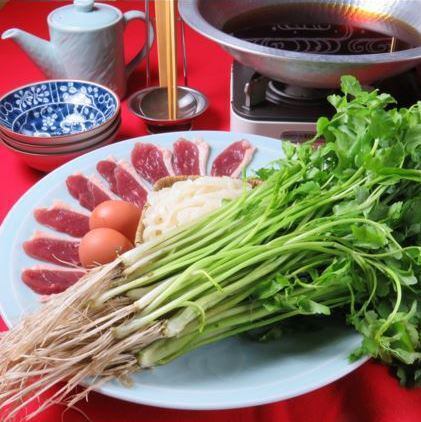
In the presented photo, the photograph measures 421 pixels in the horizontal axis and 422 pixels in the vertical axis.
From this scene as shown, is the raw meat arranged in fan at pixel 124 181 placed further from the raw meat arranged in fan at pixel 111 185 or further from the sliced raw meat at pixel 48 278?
the sliced raw meat at pixel 48 278

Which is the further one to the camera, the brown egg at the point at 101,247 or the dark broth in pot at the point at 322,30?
the dark broth in pot at the point at 322,30

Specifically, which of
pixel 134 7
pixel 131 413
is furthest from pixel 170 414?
pixel 134 7

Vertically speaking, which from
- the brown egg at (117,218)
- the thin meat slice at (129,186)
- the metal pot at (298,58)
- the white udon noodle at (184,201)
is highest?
the metal pot at (298,58)

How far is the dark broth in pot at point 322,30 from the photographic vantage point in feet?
4.34

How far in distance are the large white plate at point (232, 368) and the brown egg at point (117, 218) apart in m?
0.16

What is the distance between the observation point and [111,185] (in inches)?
48.3

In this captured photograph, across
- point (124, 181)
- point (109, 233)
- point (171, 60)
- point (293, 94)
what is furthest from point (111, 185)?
point (293, 94)

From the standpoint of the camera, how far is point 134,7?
2197 millimetres

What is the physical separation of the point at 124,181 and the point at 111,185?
0.03 metres

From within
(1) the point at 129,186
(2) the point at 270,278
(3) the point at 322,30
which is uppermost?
(3) the point at 322,30

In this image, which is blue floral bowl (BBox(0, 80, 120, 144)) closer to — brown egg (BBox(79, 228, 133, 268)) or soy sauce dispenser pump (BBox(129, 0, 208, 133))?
soy sauce dispenser pump (BBox(129, 0, 208, 133))

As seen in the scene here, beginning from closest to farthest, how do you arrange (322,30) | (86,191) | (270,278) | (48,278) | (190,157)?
1. (270,278)
2. (48,278)
3. (86,191)
4. (190,157)
5. (322,30)

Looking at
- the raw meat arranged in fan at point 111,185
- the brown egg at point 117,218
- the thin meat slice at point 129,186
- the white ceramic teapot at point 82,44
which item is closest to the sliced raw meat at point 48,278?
the raw meat arranged in fan at point 111,185

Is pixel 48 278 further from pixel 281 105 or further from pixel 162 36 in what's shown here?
pixel 162 36
